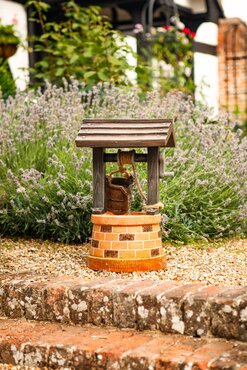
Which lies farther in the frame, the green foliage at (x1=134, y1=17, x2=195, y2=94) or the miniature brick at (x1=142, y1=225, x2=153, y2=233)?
the green foliage at (x1=134, y1=17, x2=195, y2=94)

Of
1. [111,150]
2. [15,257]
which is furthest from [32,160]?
[15,257]

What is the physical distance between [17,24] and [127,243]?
20.8ft

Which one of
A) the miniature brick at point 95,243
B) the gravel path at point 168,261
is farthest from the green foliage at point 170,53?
the miniature brick at point 95,243

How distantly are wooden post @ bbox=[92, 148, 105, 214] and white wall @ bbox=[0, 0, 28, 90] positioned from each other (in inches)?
215

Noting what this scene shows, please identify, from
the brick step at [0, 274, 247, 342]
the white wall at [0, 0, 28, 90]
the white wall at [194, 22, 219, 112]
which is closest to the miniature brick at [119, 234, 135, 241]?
the brick step at [0, 274, 247, 342]

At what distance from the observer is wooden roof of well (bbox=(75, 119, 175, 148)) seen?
3871 mm

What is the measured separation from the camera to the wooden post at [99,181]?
4008 mm

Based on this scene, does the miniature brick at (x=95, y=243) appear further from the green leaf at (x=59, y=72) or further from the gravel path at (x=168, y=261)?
the green leaf at (x=59, y=72)

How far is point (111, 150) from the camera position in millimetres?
5285

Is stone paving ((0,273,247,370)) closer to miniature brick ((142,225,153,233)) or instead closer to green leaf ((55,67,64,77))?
miniature brick ((142,225,153,233))

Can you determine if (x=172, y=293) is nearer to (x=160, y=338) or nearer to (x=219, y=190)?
(x=160, y=338)

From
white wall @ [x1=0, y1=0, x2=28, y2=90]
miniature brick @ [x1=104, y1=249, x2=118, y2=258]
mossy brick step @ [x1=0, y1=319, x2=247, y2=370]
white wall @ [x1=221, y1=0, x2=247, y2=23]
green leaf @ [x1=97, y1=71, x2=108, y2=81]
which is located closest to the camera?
mossy brick step @ [x1=0, y1=319, x2=247, y2=370]

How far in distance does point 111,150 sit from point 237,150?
0.85m

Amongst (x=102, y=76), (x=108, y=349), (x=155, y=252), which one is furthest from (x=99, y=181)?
(x=102, y=76)
